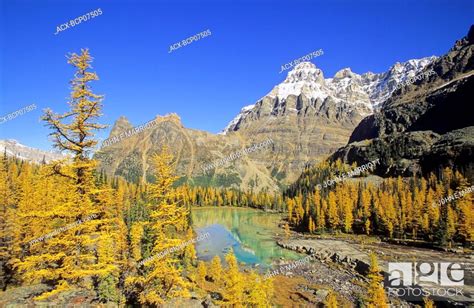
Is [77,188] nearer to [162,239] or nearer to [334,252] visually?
[162,239]

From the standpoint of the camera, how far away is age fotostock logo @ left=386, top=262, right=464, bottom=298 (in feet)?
173

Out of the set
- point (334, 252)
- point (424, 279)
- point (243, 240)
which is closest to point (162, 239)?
point (424, 279)

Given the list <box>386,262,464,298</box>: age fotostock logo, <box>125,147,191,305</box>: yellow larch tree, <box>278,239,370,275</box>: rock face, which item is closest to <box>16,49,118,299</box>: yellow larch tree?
<box>125,147,191,305</box>: yellow larch tree

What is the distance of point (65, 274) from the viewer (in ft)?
62.5

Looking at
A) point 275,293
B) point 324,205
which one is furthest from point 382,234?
point 275,293

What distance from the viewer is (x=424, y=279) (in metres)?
59.4

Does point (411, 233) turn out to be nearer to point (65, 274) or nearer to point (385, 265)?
point (385, 265)

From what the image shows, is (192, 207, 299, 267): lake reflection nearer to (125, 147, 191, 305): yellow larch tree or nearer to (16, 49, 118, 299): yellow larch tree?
(125, 147, 191, 305): yellow larch tree

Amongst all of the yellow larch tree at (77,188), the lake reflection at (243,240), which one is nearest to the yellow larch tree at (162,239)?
the yellow larch tree at (77,188)

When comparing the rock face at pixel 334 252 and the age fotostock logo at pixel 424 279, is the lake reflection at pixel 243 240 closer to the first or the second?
the rock face at pixel 334 252

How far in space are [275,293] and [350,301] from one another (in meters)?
12.4

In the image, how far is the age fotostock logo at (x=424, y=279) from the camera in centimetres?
5281

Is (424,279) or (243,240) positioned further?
(243,240)

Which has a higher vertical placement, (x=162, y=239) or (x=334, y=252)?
(x=162, y=239)
